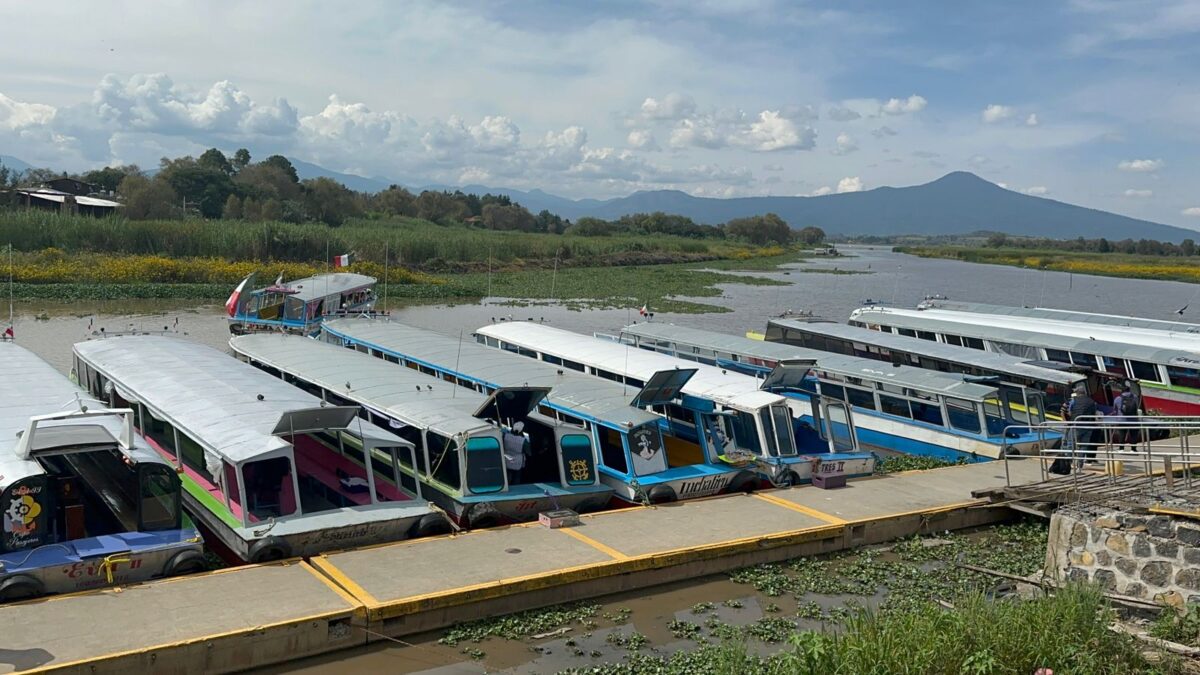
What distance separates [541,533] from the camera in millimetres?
13289

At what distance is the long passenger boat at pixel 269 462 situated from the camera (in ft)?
39.2

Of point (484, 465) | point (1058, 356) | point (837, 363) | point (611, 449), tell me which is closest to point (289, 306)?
point (837, 363)

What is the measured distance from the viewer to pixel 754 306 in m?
55.5

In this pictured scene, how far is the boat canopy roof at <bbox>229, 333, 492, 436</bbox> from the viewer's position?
14312mm

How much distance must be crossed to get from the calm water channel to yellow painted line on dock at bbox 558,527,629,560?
565 millimetres

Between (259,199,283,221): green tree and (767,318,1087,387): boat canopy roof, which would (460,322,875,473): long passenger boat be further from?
(259,199,283,221): green tree

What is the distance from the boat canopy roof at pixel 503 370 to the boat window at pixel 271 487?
185 inches

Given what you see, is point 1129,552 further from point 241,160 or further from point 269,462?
point 241,160

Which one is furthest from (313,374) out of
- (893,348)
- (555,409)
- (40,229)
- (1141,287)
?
(1141,287)

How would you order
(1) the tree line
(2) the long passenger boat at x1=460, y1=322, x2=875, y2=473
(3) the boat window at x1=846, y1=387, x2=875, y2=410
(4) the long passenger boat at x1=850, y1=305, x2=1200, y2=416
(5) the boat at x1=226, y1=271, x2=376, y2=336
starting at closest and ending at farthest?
(2) the long passenger boat at x1=460, y1=322, x2=875, y2=473 < (3) the boat window at x1=846, y1=387, x2=875, y2=410 < (4) the long passenger boat at x1=850, y1=305, x2=1200, y2=416 < (5) the boat at x1=226, y1=271, x2=376, y2=336 < (1) the tree line

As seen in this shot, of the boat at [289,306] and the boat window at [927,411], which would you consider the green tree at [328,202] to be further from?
the boat window at [927,411]

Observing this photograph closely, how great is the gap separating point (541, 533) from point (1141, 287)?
83731mm

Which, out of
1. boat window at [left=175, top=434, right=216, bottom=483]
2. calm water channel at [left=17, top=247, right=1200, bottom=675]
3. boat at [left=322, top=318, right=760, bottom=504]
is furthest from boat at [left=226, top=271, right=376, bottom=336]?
boat window at [left=175, top=434, right=216, bottom=483]

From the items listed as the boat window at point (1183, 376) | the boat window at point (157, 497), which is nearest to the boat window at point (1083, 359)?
the boat window at point (1183, 376)
